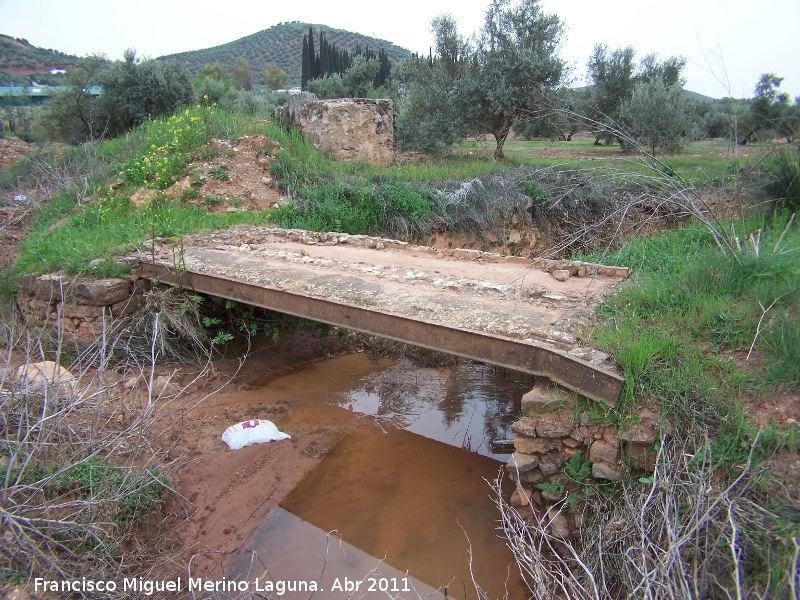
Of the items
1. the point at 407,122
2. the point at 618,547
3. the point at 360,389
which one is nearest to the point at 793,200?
the point at 618,547

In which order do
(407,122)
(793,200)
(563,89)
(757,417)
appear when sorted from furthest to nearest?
1. (407,122)
2. (563,89)
3. (793,200)
4. (757,417)

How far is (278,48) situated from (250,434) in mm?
62260

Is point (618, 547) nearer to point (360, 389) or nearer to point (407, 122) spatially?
point (360, 389)

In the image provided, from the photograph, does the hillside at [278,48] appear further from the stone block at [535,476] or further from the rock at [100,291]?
the stone block at [535,476]

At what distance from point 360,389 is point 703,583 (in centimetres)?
455

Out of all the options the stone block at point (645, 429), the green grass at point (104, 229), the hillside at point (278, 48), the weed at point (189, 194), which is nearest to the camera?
the stone block at point (645, 429)

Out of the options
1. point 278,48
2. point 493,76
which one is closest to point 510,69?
point 493,76

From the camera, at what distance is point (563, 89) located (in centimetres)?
1273

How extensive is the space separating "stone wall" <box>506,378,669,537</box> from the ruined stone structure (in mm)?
9279

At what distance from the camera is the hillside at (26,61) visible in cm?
3719

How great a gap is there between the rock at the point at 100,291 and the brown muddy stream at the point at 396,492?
2.08 m

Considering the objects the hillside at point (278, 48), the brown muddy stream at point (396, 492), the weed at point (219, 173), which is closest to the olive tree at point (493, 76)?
the weed at point (219, 173)

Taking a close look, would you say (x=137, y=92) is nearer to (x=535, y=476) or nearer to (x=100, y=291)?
(x=100, y=291)

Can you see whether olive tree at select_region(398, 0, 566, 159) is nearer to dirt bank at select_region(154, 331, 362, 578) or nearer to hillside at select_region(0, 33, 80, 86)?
dirt bank at select_region(154, 331, 362, 578)
